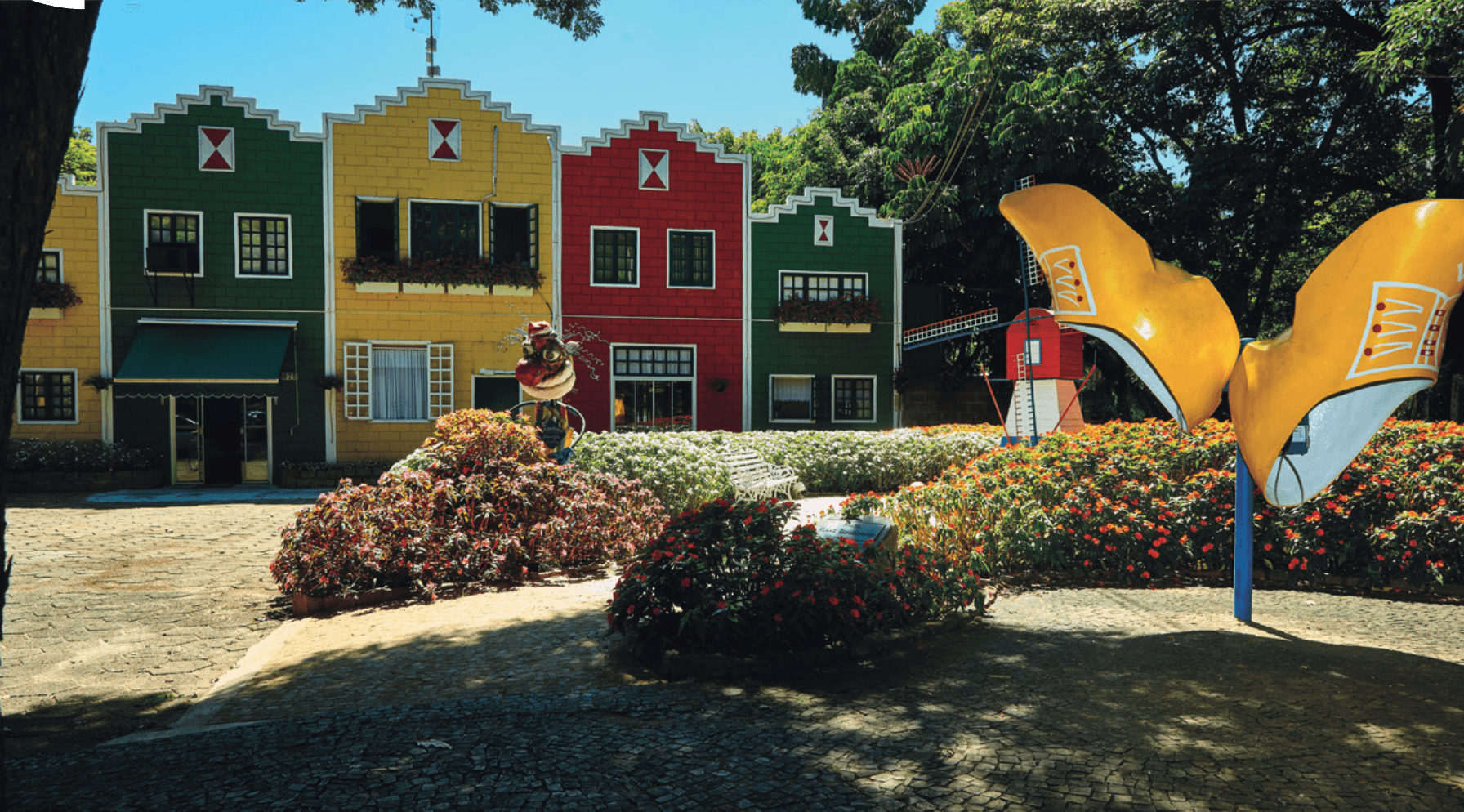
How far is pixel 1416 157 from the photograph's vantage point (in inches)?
822

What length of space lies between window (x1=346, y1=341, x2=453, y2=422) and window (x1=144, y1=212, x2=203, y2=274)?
3815mm

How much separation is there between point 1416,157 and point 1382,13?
12.6 feet

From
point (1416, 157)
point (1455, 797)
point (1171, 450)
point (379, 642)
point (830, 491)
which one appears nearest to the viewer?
point (1455, 797)

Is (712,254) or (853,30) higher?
(853,30)

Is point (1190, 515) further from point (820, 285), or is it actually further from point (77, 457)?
point (77, 457)

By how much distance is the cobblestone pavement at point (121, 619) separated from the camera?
4.99 meters

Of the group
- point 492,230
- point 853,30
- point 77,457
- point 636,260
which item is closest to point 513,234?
point 492,230

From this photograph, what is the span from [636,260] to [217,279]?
9.42 m

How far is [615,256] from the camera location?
20859 mm

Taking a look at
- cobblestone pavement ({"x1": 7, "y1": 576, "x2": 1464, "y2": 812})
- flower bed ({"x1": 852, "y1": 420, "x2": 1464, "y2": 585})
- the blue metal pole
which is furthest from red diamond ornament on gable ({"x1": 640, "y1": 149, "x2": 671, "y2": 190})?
cobblestone pavement ({"x1": 7, "y1": 576, "x2": 1464, "y2": 812})

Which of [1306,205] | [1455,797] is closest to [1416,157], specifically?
[1306,205]

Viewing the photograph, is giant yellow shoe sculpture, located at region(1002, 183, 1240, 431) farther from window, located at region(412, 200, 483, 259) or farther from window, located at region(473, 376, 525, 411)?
window, located at region(412, 200, 483, 259)

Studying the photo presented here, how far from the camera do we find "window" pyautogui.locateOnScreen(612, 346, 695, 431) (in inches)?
819

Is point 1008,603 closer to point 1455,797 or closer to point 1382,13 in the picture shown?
point 1455,797
